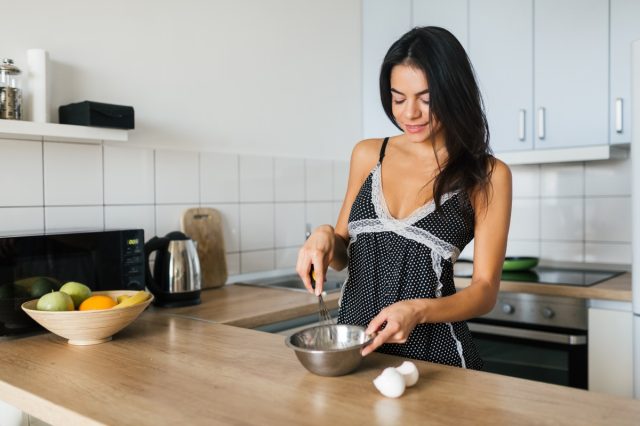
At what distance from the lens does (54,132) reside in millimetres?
1593

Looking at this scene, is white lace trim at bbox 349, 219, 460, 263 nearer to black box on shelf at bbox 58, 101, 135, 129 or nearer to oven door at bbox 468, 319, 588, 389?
black box on shelf at bbox 58, 101, 135, 129

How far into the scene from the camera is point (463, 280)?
2344 mm

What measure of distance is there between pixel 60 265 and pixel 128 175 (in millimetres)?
503

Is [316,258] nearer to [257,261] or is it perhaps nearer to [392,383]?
[392,383]

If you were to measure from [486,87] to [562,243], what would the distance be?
0.77m

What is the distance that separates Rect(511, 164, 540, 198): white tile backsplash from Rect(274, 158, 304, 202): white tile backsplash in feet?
3.14

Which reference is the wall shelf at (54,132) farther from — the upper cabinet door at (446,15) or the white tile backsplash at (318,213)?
the upper cabinet door at (446,15)

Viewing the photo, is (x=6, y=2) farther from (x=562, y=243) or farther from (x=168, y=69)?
(x=562, y=243)

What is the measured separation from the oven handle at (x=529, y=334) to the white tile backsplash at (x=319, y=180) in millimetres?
873

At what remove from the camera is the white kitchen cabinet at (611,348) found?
200cm

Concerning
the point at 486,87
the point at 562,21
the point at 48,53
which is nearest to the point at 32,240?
the point at 48,53

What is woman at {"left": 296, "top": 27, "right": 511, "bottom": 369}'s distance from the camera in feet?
4.00

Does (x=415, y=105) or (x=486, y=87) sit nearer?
(x=415, y=105)

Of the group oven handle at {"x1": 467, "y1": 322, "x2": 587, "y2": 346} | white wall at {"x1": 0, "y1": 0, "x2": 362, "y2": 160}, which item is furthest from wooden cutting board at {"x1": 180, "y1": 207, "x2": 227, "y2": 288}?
oven handle at {"x1": 467, "y1": 322, "x2": 587, "y2": 346}
